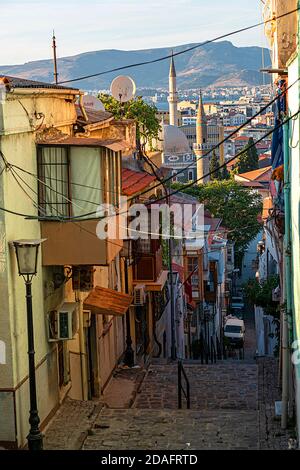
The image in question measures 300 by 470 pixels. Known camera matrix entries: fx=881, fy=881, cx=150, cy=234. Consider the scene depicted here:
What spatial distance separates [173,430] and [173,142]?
2458cm

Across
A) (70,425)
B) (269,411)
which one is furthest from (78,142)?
(269,411)

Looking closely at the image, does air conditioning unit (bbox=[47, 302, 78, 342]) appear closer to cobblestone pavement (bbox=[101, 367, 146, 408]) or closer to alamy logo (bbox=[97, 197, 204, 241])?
alamy logo (bbox=[97, 197, 204, 241])

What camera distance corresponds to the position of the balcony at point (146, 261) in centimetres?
2564

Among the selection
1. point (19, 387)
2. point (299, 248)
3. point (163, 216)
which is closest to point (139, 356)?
point (163, 216)

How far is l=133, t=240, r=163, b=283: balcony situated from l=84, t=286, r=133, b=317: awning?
19.5 feet

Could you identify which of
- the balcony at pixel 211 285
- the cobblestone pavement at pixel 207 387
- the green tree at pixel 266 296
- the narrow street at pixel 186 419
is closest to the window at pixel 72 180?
the narrow street at pixel 186 419

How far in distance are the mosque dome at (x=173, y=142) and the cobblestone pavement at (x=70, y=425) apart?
21.8 metres

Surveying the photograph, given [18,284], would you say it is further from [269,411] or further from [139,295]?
[139,295]

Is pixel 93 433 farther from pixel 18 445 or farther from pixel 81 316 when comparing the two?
pixel 81 316

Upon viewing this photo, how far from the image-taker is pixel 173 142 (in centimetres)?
3831

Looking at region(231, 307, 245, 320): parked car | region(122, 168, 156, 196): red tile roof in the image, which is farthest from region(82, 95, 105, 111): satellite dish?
region(231, 307, 245, 320): parked car

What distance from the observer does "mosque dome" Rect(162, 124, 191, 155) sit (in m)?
37.5

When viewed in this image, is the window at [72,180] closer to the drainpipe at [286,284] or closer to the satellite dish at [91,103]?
the drainpipe at [286,284]

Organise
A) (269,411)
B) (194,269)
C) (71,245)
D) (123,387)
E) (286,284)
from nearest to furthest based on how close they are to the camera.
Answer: (286,284)
(71,245)
(269,411)
(123,387)
(194,269)
